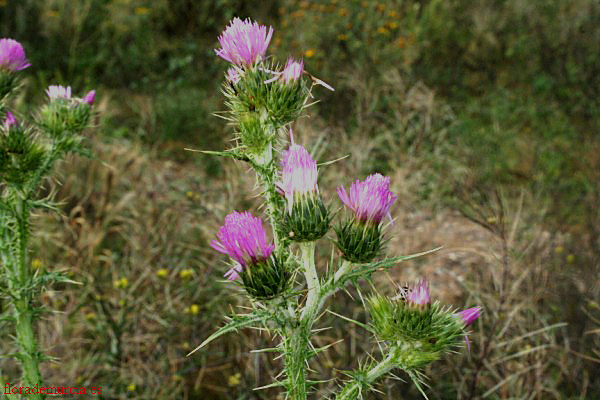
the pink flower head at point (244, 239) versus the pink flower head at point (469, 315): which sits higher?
the pink flower head at point (244, 239)

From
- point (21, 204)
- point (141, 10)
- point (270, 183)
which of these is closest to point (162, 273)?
point (21, 204)

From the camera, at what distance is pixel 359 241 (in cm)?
141

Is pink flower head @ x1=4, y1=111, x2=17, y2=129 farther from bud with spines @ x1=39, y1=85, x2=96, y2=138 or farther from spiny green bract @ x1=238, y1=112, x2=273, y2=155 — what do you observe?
spiny green bract @ x1=238, y1=112, x2=273, y2=155

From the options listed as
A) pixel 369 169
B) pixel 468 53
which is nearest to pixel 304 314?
pixel 369 169

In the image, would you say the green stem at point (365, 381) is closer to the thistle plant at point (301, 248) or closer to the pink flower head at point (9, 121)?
the thistle plant at point (301, 248)

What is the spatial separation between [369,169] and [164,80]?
15.7ft

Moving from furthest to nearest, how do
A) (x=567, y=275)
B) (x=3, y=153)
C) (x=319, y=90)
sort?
(x=319, y=90) < (x=567, y=275) < (x=3, y=153)

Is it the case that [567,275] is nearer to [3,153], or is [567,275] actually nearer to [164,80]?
[3,153]

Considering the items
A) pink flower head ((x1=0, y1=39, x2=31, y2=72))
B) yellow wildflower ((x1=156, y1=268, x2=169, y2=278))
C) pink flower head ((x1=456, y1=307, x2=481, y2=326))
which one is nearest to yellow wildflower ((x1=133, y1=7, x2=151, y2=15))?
yellow wildflower ((x1=156, y1=268, x2=169, y2=278))

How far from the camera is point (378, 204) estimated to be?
1452mm

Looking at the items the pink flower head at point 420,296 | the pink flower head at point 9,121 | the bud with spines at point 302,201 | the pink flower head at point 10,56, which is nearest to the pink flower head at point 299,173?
the bud with spines at point 302,201

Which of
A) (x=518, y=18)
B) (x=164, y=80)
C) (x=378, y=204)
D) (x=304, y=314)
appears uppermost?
(x=518, y=18)

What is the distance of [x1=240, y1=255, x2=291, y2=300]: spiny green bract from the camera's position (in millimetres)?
1332

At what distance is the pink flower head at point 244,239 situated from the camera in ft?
4.40
